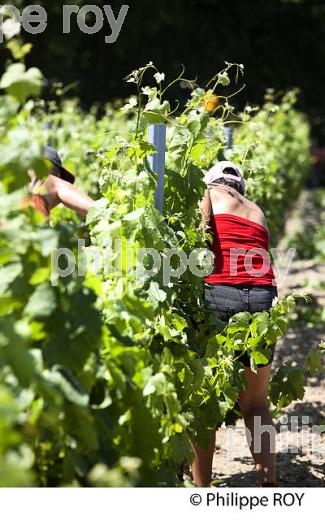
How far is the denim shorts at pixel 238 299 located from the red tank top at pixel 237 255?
3cm

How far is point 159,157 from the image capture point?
3.57 metres

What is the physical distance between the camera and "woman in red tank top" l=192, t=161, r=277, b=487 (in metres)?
3.96

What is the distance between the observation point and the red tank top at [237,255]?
157 inches

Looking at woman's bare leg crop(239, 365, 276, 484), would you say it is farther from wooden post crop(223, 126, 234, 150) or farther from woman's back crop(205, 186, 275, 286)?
wooden post crop(223, 126, 234, 150)

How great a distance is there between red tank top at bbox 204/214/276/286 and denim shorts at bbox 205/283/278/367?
1.0 inches

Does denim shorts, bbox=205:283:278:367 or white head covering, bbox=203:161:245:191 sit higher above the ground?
white head covering, bbox=203:161:245:191

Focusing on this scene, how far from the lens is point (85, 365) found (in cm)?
237

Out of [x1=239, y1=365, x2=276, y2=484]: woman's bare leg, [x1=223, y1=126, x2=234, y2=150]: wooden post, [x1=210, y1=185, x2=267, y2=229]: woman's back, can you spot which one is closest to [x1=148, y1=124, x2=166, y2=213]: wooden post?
[x1=210, y1=185, x2=267, y2=229]: woman's back

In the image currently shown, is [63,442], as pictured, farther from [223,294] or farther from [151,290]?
[223,294]

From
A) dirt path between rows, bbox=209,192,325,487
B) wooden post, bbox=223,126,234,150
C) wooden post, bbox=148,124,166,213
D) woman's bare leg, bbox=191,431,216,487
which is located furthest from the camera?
wooden post, bbox=223,126,234,150
